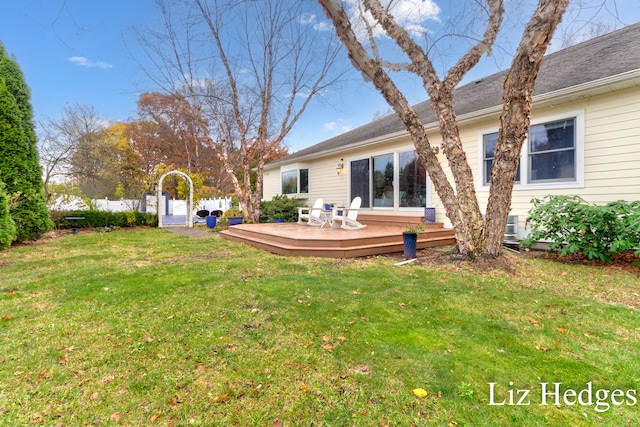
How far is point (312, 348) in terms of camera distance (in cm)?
239

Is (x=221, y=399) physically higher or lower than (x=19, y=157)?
lower

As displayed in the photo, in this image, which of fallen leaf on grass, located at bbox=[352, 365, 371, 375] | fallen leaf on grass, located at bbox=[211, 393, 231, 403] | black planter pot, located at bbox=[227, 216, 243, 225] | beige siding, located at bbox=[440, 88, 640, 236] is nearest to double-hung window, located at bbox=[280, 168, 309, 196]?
black planter pot, located at bbox=[227, 216, 243, 225]

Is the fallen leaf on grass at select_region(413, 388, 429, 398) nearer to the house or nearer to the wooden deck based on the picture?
the wooden deck

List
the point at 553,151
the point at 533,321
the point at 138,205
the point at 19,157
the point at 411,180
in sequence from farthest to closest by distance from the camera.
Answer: the point at 138,205 → the point at 411,180 → the point at 19,157 → the point at 553,151 → the point at 533,321

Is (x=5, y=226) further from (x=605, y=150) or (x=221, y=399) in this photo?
(x=605, y=150)

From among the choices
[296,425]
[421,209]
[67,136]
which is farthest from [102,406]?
[67,136]

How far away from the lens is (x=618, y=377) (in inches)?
79.4

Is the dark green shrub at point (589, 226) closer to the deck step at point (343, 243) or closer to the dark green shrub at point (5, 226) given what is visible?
the deck step at point (343, 243)

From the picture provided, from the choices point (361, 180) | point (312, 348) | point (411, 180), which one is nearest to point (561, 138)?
point (411, 180)

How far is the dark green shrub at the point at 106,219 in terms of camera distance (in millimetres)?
11383

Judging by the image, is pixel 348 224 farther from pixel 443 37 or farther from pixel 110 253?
pixel 110 253

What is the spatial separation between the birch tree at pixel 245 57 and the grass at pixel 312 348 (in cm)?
857

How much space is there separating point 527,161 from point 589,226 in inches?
80.0

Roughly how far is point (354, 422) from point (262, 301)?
1.97 metres
